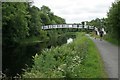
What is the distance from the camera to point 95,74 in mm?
13789

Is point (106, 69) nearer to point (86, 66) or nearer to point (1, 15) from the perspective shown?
point (86, 66)

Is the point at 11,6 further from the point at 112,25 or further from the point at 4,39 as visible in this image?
the point at 112,25

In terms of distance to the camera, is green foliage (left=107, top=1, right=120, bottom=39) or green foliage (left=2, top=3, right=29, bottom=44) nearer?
green foliage (left=107, top=1, right=120, bottom=39)

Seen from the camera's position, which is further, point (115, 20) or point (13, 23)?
point (13, 23)

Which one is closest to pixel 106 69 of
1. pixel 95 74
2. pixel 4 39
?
pixel 95 74

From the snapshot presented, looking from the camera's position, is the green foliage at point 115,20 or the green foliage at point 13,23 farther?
the green foliage at point 13,23

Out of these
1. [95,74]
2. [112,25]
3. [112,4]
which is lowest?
[95,74]

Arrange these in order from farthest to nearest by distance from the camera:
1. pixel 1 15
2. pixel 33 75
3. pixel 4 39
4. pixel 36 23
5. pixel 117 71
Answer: pixel 36 23 < pixel 4 39 < pixel 1 15 < pixel 117 71 < pixel 33 75

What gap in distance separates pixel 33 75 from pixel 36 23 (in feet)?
217

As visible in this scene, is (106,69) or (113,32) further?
(113,32)

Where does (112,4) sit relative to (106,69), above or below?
above

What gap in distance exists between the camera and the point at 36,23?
75.9 metres

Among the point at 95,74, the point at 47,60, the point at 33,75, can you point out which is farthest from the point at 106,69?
the point at 33,75

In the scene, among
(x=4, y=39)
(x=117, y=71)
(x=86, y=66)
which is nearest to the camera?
(x=117, y=71)
